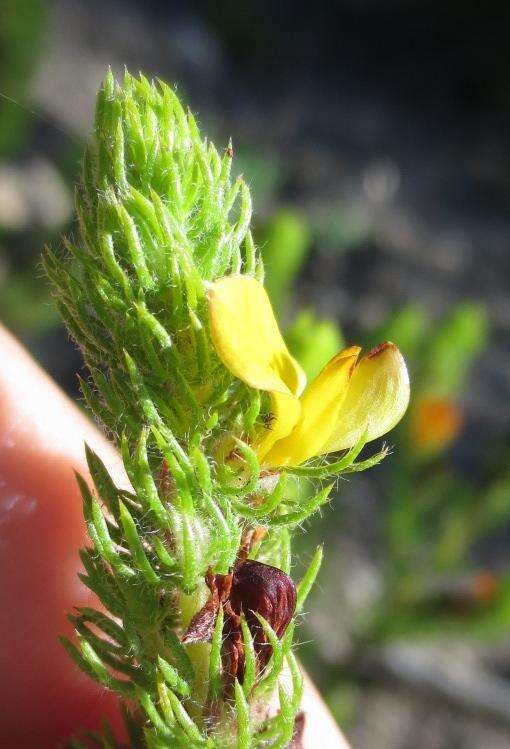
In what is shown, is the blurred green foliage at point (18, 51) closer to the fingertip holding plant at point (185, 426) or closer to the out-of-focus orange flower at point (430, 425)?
the out-of-focus orange flower at point (430, 425)

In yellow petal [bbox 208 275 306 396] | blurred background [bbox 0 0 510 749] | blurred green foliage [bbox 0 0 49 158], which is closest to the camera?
yellow petal [bbox 208 275 306 396]

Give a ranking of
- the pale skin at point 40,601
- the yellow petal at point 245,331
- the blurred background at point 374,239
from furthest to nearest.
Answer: the blurred background at point 374,239, the pale skin at point 40,601, the yellow petal at point 245,331

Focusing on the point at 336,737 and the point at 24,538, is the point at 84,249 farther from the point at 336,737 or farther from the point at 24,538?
the point at 336,737

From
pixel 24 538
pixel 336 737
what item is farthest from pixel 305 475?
pixel 336 737

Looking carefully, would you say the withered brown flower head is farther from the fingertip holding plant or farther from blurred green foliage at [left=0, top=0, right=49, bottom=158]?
blurred green foliage at [left=0, top=0, right=49, bottom=158]

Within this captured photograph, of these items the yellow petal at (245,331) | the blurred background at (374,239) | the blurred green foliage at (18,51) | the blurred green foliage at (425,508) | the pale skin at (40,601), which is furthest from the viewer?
the blurred green foliage at (18,51)

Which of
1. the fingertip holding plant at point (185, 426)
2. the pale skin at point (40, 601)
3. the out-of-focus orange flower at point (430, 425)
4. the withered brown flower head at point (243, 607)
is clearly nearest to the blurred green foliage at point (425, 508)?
the out-of-focus orange flower at point (430, 425)

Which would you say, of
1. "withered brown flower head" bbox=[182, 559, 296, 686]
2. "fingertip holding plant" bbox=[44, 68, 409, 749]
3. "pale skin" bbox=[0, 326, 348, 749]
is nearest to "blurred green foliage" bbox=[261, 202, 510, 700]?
"pale skin" bbox=[0, 326, 348, 749]
